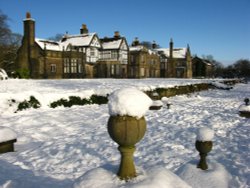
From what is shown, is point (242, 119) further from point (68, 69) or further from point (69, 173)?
point (68, 69)

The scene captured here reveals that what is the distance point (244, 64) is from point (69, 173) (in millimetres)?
130540

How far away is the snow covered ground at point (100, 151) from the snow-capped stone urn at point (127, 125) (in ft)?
0.59

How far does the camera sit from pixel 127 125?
2660 millimetres

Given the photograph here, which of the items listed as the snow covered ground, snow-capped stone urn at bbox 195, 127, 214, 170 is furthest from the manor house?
snow-capped stone urn at bbox 195, 127, 214, 170

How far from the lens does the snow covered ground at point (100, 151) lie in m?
2.99

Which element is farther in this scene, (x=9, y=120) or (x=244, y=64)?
(x=244, y=64)

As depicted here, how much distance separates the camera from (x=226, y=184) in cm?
452

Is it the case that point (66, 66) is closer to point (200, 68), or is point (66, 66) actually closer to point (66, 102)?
point (66, 102)

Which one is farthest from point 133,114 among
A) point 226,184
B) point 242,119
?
point 242,119

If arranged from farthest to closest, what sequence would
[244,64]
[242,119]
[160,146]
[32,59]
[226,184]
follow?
1. [244,64]
2. [32,59]
3. [242,119]
4. [160,146]
5. [226,184]

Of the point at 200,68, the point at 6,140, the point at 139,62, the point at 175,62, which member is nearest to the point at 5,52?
the point at 139,62

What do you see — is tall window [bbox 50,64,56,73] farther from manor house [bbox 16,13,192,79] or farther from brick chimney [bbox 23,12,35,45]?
brick chimney [bbox 23,12,35,45]

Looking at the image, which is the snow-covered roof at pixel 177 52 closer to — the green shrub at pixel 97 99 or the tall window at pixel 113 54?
the tall window at pixel 113 54

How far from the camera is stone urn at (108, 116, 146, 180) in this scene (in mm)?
2658
